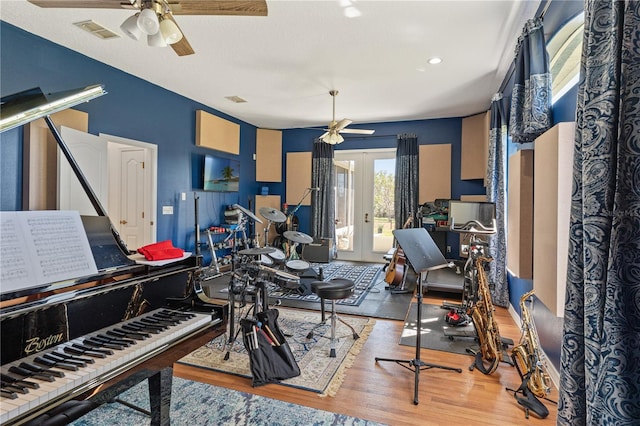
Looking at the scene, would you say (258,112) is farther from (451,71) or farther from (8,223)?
(8,223)

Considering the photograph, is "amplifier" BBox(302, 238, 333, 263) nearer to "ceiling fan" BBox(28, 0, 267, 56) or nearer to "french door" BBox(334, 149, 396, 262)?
"french door" BBox(334, 149, 396, 262)

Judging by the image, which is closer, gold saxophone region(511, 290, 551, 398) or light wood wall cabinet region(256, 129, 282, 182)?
gold saxophone region(511, 290, 551, 398)

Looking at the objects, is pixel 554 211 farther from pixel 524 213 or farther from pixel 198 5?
pixel 198 5

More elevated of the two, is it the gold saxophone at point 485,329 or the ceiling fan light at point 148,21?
the ceiling fan light at point 148,21

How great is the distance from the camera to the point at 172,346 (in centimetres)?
138

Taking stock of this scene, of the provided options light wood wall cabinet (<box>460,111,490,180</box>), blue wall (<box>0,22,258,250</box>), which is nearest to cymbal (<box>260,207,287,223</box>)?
blue wall (<box>0,22,258,250</box>)

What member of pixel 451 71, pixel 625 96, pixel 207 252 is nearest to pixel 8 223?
pixel 625 96

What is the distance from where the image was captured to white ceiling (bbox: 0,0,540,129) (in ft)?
9.23

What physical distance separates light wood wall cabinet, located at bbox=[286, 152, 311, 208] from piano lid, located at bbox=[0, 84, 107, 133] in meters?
5.56

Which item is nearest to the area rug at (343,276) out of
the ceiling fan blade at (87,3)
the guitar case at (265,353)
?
the guitar case at (265,353)

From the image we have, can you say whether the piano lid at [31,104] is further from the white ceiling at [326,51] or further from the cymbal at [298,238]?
the cymbal at [298,238]

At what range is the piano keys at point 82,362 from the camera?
94 cm

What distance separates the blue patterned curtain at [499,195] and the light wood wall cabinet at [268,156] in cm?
435

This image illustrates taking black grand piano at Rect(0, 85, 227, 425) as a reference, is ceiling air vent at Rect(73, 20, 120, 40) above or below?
above
